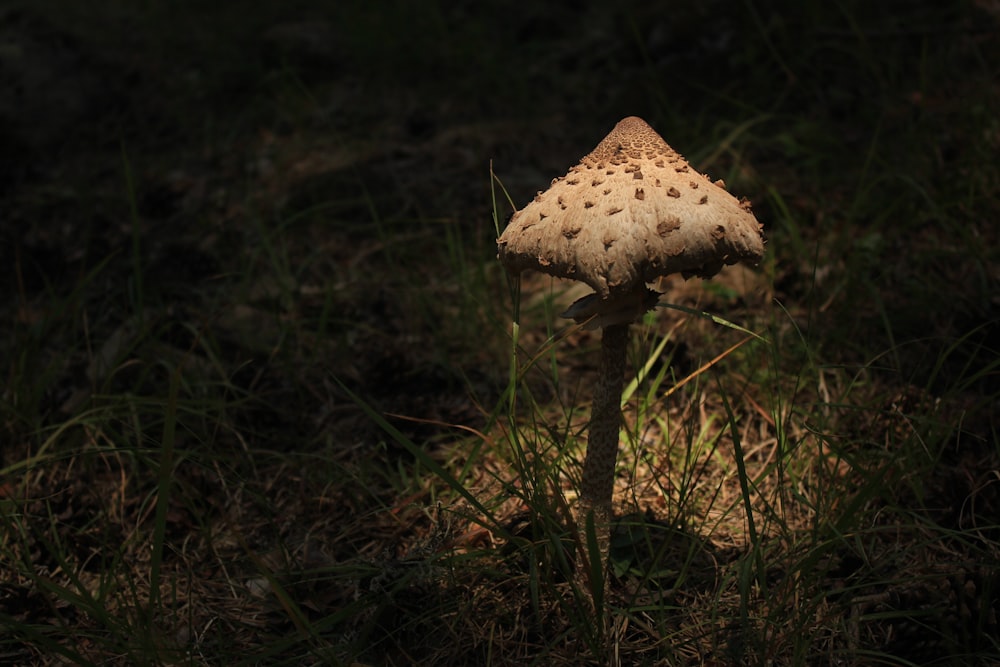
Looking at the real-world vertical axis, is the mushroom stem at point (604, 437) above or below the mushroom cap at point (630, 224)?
below

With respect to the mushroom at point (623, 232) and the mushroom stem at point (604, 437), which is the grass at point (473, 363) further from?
the mushroom at point (623, 232)

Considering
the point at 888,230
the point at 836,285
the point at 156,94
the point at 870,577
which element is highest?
the point at 156,94

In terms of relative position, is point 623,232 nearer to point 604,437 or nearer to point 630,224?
point 630,224

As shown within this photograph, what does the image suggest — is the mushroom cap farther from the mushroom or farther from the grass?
the grass

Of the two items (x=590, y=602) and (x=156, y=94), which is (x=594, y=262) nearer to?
(x=590, y=602)

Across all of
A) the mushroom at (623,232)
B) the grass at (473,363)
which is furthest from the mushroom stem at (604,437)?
the grass at (473,363)

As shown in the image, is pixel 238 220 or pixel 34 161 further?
pixel 34 161

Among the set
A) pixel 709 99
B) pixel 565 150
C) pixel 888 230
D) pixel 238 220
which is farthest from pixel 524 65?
pixel 888 230
